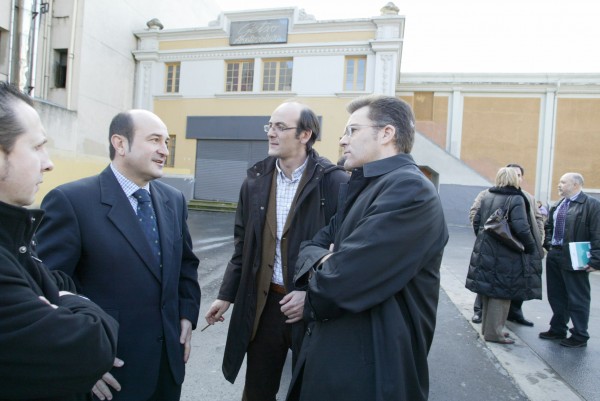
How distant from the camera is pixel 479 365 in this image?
4.18 metres

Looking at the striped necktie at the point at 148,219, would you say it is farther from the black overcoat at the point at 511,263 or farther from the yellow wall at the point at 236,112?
the yellow wall at the point at 236,112

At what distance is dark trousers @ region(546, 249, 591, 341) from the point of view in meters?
4.82

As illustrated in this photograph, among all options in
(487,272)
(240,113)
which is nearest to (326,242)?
(487,272)

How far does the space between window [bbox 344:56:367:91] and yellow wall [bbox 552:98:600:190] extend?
10.9 meters

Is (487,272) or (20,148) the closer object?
(20,148)

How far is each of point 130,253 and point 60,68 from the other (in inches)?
836

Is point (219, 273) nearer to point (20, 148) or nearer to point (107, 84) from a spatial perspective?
point (20, 148)

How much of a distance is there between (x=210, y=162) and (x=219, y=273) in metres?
14.5

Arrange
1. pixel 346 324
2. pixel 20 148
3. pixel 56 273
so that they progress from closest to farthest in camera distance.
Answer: pixel 20 148
pixel 56 273
pixel 346 324

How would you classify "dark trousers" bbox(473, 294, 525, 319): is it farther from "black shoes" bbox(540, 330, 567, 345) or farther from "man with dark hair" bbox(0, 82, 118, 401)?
"man with dark hair" bbox(0, 82, 118, 401)

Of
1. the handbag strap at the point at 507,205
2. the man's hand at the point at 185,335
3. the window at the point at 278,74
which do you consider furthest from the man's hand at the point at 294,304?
the window at the point at 278,74

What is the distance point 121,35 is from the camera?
21.5 m

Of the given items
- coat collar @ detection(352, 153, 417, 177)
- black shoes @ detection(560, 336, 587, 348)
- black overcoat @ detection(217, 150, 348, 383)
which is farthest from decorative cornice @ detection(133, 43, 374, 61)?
coat collar @ detection(352, 153, 417, 177)

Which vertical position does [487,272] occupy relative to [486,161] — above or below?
below
